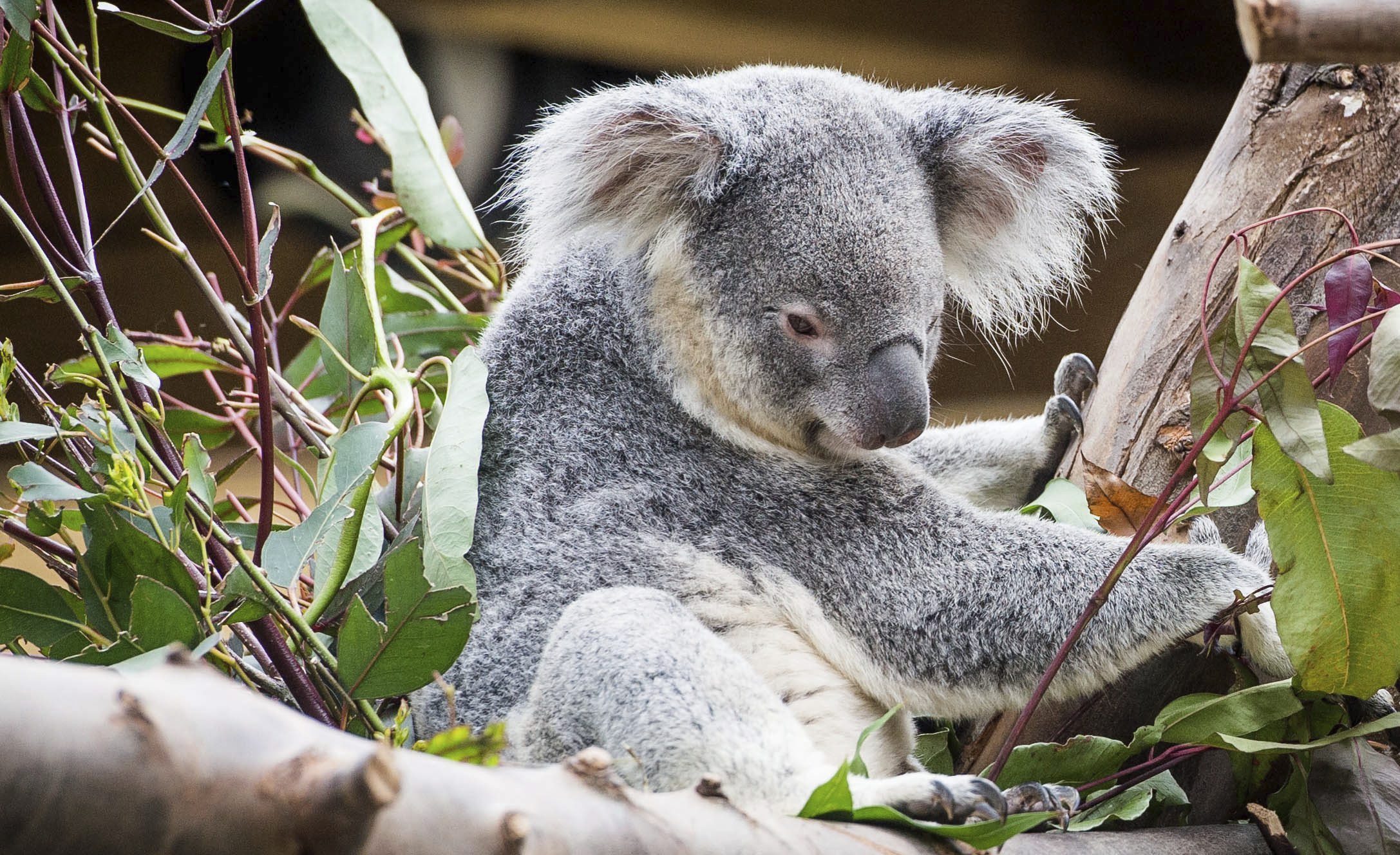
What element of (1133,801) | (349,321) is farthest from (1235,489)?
(349,321)

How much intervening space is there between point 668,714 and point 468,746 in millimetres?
458

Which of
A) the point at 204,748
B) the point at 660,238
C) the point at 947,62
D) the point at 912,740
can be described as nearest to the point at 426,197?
the point at 660,238

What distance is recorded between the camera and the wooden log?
0.93m

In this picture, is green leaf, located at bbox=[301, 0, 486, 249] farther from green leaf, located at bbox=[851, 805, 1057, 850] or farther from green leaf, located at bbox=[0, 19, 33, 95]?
green leaf, located at bbox=[851, 805, 1057, 850]

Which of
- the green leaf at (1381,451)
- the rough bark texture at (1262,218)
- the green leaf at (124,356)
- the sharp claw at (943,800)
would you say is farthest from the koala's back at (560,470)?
the green leaf at (1381,451)

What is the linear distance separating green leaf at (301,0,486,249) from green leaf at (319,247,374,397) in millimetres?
334

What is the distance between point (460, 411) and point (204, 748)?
106 cm

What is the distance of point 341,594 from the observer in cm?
173

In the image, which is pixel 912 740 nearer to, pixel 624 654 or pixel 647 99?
pixel 624 654

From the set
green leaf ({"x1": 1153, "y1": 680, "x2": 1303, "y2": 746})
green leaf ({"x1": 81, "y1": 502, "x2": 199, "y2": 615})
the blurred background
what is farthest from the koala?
the blurred background

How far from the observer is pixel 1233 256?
1930 millimetres

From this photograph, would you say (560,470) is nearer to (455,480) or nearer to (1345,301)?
(455,480)

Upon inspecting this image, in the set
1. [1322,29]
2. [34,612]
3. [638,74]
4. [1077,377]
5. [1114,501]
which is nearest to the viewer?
[1322,29]

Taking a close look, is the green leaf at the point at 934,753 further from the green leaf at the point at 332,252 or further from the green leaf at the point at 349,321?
the green leaf at the point at 332,252
